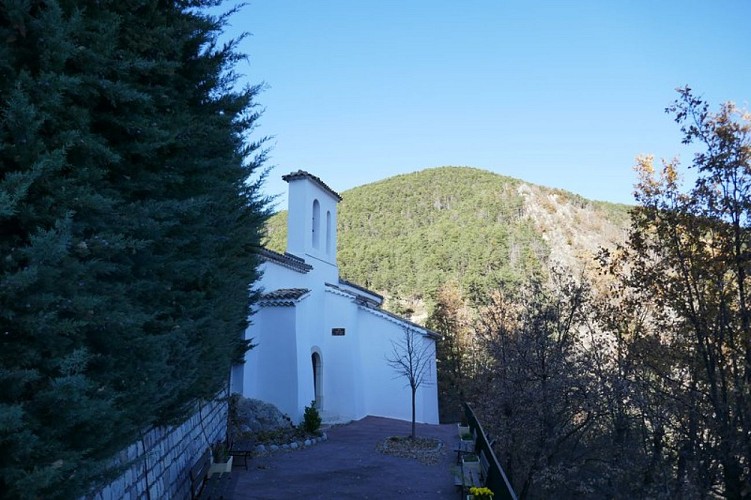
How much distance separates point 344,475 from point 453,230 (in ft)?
158

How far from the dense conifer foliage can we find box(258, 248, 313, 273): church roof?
1110 cm

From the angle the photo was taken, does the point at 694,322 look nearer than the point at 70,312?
No

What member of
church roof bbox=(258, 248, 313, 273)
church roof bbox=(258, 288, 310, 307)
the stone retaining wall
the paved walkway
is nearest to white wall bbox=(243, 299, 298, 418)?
church roof bbox=(258, 288, 310, 307)

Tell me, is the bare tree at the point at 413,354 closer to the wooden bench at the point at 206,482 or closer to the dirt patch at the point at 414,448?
the dirt patch at the point at 414,448

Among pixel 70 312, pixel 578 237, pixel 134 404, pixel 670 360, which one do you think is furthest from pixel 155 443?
pixel 578 237

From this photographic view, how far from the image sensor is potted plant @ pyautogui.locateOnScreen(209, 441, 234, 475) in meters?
8.87

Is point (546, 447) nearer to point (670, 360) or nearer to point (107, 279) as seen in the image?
point (670, 360)

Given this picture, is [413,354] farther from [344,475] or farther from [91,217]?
[91,217]

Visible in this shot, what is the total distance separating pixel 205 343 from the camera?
6.17 m

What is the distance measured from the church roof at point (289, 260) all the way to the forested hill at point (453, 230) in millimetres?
22286

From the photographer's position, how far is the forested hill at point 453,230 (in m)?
47.5

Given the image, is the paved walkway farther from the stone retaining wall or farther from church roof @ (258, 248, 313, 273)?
church roof @ (258, 248, 313, 273)

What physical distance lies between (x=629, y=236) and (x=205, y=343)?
922 centimetres

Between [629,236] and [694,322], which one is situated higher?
[629,236]
